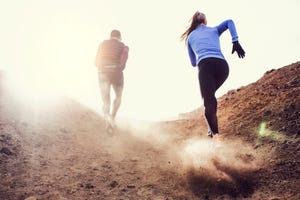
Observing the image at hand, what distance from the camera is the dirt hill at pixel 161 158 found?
402 centimetres

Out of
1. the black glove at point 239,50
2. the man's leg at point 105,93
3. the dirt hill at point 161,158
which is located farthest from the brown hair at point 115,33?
the black glove at point 239,50

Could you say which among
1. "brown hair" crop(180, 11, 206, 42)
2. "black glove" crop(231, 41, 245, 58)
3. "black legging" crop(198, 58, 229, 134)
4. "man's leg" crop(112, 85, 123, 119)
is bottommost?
"black legging" crop(198, 58, 229, 134)

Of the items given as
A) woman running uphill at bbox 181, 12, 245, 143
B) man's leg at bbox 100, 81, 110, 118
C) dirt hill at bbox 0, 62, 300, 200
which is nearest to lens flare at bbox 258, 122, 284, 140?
dirt hill at bbox 0, 62, 300, 200

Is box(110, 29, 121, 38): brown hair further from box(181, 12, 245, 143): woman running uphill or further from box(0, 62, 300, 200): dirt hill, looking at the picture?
box(181, 12, 245, 143): woman running uphill

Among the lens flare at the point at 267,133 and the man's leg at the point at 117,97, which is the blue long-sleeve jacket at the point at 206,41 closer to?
the lens flare at the point at 267,133

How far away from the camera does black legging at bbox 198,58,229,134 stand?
4.84 m

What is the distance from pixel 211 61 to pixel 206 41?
35 centimetres

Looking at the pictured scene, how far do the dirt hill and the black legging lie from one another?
410 millimetres

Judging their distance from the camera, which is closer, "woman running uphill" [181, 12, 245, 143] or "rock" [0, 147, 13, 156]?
"woman running uphill" [181, 12, 245, 143]

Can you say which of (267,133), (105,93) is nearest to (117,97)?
(105,93)

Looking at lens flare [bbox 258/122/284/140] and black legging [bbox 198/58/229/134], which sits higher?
black legging [bbox 198/58/229/134]

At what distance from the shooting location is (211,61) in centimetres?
488

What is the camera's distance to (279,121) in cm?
525

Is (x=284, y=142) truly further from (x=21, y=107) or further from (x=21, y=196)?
(x=21, y=107)
